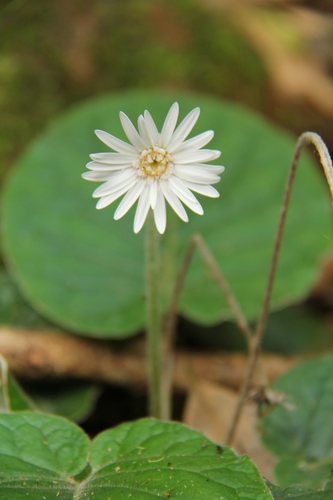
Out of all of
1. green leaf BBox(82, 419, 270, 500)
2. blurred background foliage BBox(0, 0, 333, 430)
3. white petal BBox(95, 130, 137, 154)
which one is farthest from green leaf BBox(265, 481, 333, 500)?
blurred background foliage BBox(0, 0, 333, 430)

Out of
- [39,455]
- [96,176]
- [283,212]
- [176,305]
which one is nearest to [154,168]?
[96,176]

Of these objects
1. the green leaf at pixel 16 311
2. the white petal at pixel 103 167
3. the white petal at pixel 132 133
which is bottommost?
the white petal at pixel 103 167

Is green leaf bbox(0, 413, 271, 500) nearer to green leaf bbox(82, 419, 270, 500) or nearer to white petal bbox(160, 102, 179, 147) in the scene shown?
green leaf bbox(82, 419, 270, 500)

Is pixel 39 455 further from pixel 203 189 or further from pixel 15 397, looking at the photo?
pixel 203 189

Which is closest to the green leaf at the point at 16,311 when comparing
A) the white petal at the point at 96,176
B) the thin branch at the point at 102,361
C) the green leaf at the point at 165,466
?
the thin branch at the point at 102,361

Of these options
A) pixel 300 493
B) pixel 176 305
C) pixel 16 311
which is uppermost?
pixel 16 311

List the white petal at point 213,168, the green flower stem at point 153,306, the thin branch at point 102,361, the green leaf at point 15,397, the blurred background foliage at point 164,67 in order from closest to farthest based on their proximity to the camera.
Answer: the white petal at point 213,168 → the green flower stem at point 153,306 → the green leaf at point 15,397 → the thin branch at point 102,361 → the blurred background foliage at point 164,67

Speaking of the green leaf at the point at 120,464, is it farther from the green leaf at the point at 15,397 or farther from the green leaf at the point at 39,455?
the green leaf at the point at 15,397
